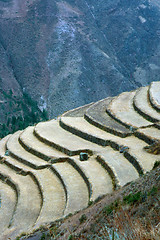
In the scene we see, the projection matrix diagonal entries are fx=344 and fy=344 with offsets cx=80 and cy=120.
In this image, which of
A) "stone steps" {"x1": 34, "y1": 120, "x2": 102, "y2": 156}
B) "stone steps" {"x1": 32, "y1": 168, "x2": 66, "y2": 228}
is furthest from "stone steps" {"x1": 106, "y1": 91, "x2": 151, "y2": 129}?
"stone steps" {"x1": 32, "y1": 168, "x2": 66, "y2": 228}

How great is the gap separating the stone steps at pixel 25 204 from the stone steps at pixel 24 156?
104cm

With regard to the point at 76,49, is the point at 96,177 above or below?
above

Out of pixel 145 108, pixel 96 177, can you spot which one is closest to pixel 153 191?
pixel 96 177

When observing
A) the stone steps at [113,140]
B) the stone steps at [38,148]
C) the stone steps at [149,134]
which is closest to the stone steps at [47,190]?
the stone steps at [38,148]

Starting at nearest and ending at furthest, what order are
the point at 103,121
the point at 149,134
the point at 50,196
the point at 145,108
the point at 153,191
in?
the point at 153,191 < the point at 50,196 < the point at 149,134 < the point at 103,121 < the point at 145,108

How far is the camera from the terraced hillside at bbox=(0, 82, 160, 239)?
17.5 m

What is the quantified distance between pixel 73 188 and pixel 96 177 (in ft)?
4.50

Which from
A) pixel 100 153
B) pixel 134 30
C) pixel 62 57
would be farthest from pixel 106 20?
pixel 100 153

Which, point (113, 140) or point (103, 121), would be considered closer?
point (113, 140)

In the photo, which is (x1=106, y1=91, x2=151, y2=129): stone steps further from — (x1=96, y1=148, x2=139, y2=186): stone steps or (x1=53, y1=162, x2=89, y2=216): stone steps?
(x1=53, y1=162, x2=89, y2=216): stone steps

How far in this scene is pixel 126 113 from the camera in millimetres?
27688

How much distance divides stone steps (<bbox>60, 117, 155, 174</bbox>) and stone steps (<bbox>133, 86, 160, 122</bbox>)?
2794 millimetres

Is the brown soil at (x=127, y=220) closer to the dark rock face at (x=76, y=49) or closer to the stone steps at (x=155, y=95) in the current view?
the stone steps at (x=155, y=95)

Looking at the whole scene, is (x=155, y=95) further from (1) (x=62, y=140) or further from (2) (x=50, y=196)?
(2) (x=50, y=196)
